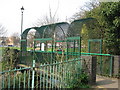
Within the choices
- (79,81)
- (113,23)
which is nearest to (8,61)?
(79,81)

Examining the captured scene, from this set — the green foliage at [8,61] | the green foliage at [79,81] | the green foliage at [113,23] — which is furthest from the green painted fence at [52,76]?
the green foliage at [113,23]

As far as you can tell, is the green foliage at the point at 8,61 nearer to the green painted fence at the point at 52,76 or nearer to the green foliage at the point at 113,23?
the green painted fence at the point at 52,76

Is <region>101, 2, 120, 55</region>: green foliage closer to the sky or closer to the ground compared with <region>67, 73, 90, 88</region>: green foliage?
closer to the sky

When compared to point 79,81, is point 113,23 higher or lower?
higher

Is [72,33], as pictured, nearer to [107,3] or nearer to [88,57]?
[107,3]

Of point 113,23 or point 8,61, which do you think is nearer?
point 113,23

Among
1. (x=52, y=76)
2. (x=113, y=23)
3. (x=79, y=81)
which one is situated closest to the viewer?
(x=52, y=76)

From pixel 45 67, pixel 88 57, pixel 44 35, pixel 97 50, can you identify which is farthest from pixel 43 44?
pixel 45 67

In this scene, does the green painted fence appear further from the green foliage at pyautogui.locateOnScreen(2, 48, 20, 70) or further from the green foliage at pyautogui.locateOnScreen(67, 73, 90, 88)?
the green foliage at pyautogui.locateOnScreen(2, 48, 20, 70)

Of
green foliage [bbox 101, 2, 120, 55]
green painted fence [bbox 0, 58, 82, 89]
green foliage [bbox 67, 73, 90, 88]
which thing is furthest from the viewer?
green foliage [bbox 101, 2, 120, 55]

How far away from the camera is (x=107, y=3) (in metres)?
7.62

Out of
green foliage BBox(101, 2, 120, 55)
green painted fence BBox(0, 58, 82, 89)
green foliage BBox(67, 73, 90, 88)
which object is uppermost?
green foliage BBox(101, 2, 120, 55)

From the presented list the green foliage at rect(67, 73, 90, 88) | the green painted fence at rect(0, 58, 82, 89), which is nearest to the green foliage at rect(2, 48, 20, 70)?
the green painted fence at rect(0, 58, 82, 89)

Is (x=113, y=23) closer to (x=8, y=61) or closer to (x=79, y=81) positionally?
(x=79, y=81)
